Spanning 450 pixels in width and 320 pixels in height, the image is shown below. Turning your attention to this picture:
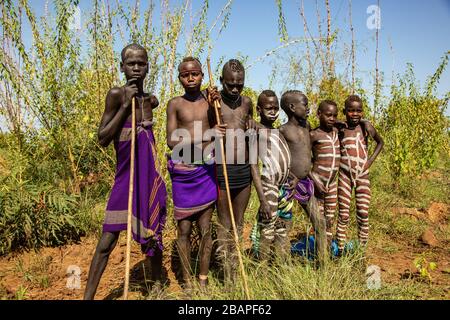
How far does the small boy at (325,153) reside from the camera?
3.01 m

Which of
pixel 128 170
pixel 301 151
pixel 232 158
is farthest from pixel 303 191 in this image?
pixel 128 170

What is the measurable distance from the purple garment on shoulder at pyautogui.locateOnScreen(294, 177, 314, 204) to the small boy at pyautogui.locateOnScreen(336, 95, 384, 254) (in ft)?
1.53

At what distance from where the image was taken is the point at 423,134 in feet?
18.7

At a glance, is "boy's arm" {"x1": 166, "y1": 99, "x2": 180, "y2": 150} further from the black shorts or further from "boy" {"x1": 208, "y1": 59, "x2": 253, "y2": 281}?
the black shorts

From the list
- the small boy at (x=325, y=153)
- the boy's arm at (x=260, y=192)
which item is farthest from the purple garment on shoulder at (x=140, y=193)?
the small boy at (x=325, y=153)

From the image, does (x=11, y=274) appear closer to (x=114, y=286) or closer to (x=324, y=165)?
(x=114, y=286)

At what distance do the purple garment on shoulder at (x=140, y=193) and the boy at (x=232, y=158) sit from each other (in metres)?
0.44

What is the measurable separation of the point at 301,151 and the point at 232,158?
63 centimetres

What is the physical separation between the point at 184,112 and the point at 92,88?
213 centimetres

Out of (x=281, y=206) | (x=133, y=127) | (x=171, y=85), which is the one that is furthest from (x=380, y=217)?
(x=133, y=127)

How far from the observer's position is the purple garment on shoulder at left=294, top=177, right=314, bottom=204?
2.93 m

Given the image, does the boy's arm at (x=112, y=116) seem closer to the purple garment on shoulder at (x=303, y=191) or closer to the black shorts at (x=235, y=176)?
the black shorts at (x=235, y=176)

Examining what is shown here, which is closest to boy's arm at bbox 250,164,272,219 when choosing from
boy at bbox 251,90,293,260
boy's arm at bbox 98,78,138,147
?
boy at bbox 251,90,293,260

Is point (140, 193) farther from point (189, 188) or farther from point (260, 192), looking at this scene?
point (260, 192)
